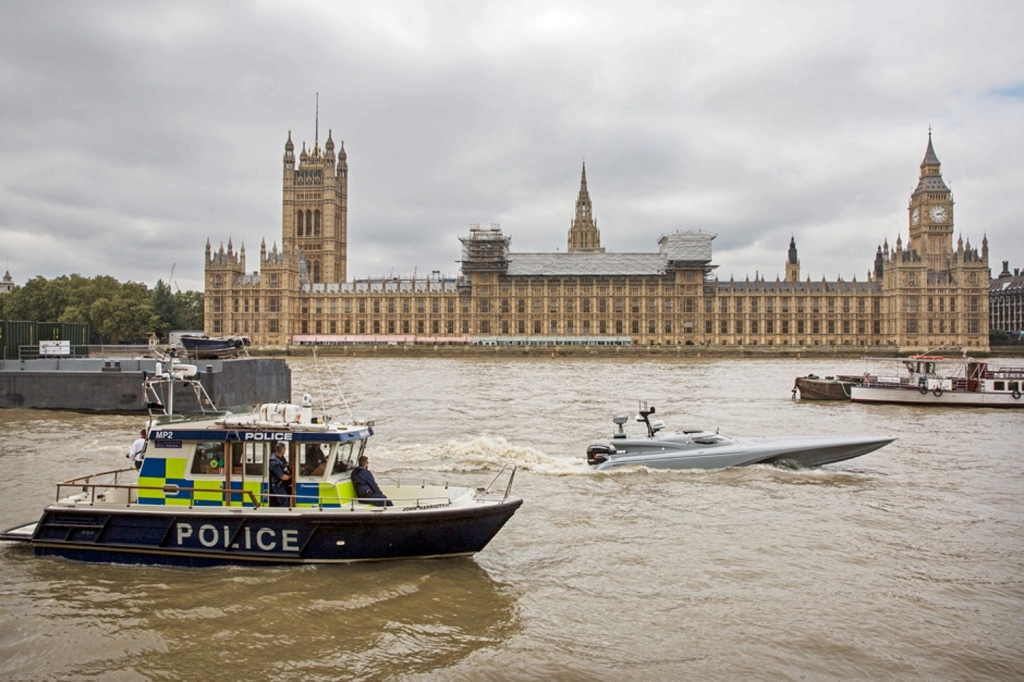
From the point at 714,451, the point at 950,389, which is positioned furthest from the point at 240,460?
the point at 950,389

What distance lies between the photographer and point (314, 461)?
14.8 m

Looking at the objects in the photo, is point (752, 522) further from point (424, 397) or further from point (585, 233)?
point (585, 233)

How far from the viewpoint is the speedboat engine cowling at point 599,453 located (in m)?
24.4

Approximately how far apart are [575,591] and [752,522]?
6.22 metres

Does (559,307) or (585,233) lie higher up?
(585,233)

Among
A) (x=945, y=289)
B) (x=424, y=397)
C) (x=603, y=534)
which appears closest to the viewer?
(x=603, y=534)

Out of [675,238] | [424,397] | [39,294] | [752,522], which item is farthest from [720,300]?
[752,522]

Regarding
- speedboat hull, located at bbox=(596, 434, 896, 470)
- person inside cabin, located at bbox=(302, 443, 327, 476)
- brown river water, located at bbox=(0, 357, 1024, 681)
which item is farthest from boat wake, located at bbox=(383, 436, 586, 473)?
person inside cabin, located at bbox=(302, 443, 327, 476)

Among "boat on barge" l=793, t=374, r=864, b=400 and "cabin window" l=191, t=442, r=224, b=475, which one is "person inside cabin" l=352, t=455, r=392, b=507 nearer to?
"cabin window" l=191, t=442, r=224, b=475

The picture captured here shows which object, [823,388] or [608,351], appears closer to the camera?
[823,388]

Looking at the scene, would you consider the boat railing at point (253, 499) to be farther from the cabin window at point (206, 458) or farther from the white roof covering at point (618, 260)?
the white roof covering at point (618, 260)

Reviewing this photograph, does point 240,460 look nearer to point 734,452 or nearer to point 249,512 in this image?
point 249,512

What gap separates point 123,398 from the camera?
38969 millimetres

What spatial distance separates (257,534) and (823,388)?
44.8 metres
